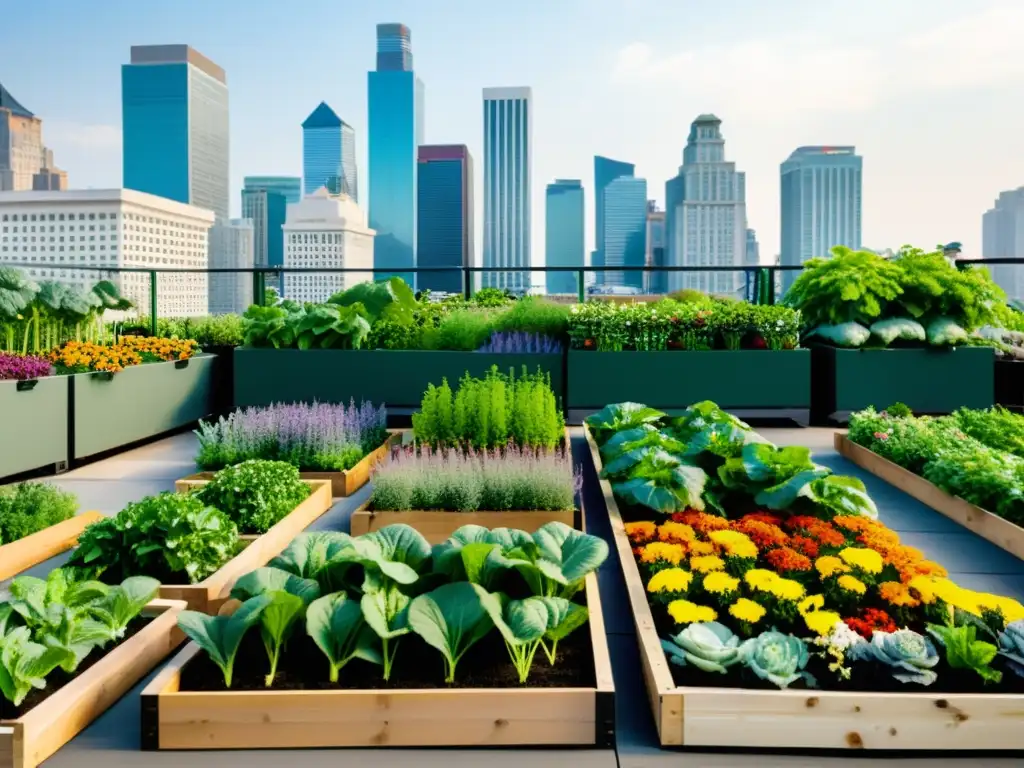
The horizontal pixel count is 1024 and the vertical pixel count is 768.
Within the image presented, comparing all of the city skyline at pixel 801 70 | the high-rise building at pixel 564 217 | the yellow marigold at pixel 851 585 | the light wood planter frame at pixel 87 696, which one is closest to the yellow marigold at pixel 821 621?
the yellow marigold at pixel 851 585

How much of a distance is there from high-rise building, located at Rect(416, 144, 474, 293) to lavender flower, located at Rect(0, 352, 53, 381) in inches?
2428

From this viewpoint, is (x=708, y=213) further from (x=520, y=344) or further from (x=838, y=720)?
(x=838, y=720)

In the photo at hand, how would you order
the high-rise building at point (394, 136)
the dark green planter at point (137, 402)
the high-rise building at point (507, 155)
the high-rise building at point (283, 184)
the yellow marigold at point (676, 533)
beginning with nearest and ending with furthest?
1. the yellow marigold at point (676, 533)
2. the dark green planter at point (137, 402)
3. the high-rise building at point (394, 136)
4. the high-rise building at point (507, 155)
5. the high-rise building at point (283, 184)

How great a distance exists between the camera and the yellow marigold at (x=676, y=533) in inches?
110

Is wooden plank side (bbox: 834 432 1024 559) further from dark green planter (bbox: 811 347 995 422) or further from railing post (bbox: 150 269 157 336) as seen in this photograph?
railing post (bbox: 150 269 157 336)

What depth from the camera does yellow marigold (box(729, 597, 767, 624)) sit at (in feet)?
6.98

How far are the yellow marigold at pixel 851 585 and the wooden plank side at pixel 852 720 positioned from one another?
0.45 metres

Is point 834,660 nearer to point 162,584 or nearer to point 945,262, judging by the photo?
point 162,584

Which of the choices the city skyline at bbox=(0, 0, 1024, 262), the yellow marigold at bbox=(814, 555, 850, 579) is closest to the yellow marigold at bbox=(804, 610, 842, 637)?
the yellow marigold at bbox=(814, 555, 850, 579)

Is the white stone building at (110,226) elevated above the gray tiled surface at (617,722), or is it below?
above

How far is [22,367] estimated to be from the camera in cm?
479

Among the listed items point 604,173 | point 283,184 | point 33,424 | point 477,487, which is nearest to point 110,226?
point 33,424

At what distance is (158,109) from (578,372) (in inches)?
6126

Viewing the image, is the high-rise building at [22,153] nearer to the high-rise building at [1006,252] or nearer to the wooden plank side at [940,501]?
the high-rise building at [1006,252]
